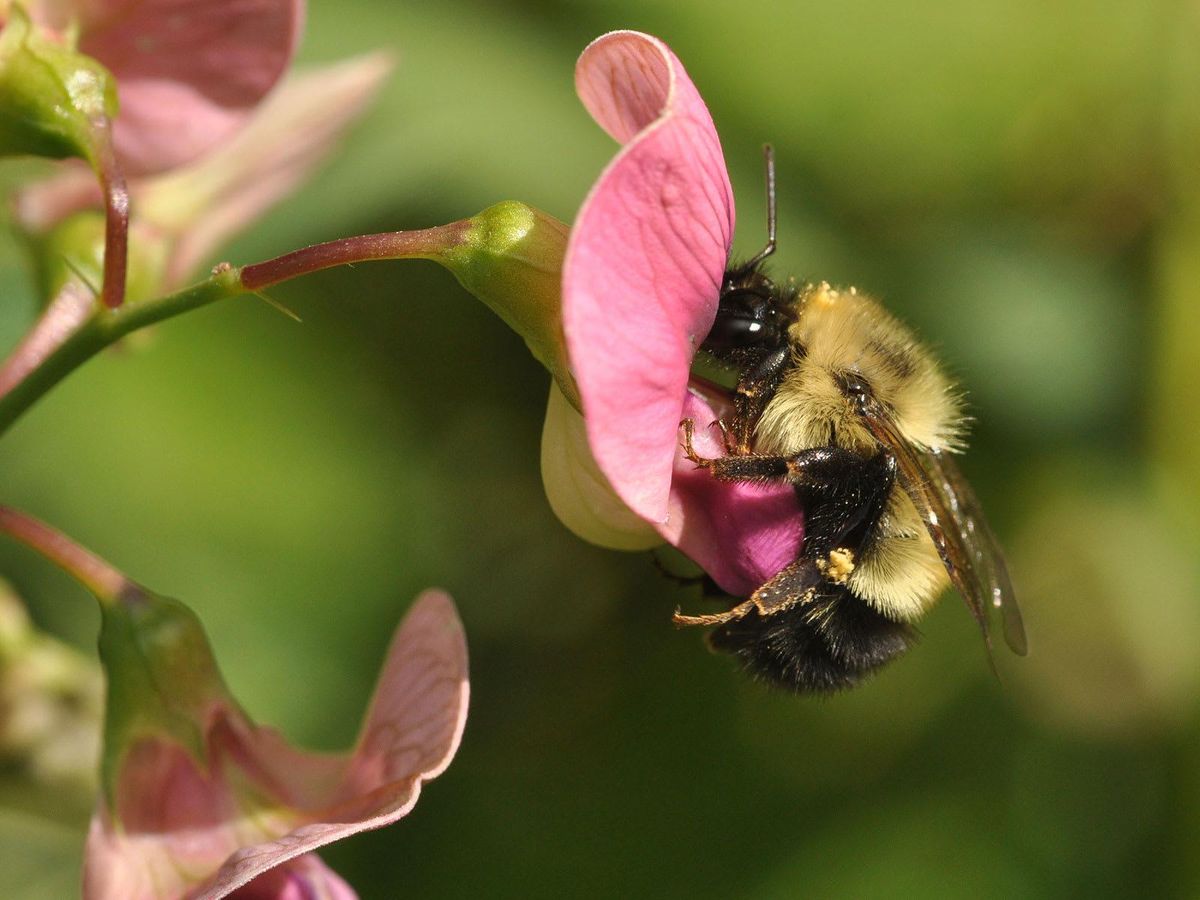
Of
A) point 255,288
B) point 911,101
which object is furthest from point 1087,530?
point 255,288

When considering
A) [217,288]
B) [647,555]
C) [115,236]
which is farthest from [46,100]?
[647,555]

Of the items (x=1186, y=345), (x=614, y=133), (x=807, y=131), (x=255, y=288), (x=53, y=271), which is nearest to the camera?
(x=255, y=288)

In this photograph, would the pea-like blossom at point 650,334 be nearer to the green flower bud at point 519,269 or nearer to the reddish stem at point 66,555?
the green flower bud at point 519,269

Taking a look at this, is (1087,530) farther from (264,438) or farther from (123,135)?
(123,135)

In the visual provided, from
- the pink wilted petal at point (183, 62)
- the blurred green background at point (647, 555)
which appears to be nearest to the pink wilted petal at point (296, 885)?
the pink wilted petal at point (183, 62)

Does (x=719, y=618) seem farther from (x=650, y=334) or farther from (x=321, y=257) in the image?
(x=321, y=257)

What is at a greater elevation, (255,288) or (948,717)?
(255,288)
